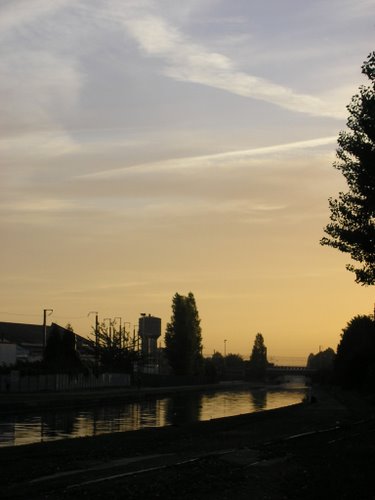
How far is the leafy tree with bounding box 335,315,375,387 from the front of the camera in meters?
72.9

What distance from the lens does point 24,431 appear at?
36.9m

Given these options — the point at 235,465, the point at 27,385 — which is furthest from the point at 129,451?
the point at 27,385

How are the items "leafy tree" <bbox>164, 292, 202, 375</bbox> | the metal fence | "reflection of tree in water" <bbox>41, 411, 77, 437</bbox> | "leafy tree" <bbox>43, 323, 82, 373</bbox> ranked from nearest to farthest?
"reflection of tree in water" <bbox>41, 411, 77, 437</bbox> → the metal fence → "leafy tree" <bbox>43, 323, 82, 373</bbox> → "leafy tree" <bbox>164, 292, 202, 375</bbox>

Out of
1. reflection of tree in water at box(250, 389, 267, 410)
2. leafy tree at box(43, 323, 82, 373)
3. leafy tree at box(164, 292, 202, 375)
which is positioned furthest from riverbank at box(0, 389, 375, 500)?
leafy tree at box(164, 292, 202, 375)

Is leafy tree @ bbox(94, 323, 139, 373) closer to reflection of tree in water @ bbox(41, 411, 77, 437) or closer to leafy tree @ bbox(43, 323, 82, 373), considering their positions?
leafy tree @ bbox(43, 323, 82, 373)

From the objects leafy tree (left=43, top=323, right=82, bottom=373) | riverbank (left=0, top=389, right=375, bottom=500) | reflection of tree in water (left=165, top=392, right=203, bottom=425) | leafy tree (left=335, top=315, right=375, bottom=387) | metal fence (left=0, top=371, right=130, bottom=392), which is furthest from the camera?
leafy tree (left=43, top=323, right=82, bottom=373)

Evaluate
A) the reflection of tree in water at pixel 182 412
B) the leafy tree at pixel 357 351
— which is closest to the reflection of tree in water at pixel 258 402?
the reflection of tree in water at pixel 182 412

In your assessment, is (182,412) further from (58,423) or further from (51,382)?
(51,382)

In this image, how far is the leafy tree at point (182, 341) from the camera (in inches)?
5625

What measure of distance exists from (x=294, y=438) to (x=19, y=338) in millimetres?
131272

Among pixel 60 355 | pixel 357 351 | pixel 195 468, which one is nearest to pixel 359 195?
pixel 195 468

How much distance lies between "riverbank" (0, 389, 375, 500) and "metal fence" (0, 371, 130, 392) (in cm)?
5163

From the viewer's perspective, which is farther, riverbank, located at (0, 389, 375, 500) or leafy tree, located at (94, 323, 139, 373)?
leafy tree, located at (94, 323, 139, 373)

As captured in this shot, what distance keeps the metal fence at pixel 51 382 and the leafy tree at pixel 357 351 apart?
3270 cm
